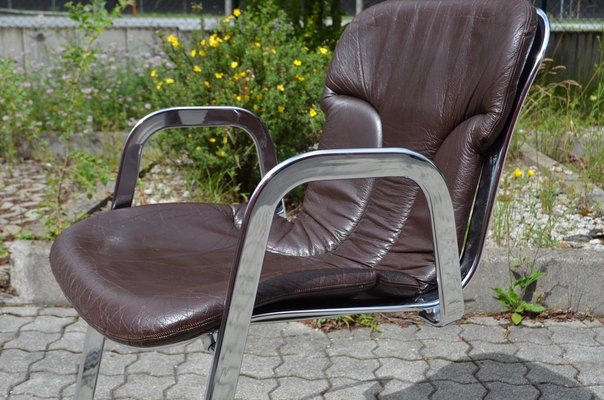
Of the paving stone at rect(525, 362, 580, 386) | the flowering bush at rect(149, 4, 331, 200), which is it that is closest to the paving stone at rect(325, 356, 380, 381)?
the paving stone at rect(525, 362, 580, 386)

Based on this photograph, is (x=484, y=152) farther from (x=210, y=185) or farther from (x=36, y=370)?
(x=210, y=185)

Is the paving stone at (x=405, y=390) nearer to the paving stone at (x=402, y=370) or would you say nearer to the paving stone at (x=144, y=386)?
the paving stone at (x=402, y=370)

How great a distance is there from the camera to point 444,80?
2.00 meters

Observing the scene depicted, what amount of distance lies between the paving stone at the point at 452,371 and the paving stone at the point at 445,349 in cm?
4

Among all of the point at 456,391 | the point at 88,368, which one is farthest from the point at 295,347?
the point at 88,368

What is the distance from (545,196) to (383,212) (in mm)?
1762

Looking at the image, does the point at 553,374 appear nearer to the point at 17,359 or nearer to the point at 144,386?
the point at 144,386

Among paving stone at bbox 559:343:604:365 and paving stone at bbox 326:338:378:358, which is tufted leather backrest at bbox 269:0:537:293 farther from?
paving stone at bbox 559:343:604:365

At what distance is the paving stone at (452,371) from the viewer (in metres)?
2.56

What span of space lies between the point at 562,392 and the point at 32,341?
1.65 metres

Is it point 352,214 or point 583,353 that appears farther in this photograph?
point 583,353

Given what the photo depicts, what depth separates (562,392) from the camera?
2471 mm

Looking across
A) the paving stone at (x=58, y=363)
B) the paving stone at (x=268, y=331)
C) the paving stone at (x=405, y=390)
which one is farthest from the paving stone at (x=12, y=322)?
the paving stone at (x=405, y=390)

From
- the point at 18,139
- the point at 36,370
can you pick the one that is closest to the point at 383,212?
the point at 36,370
